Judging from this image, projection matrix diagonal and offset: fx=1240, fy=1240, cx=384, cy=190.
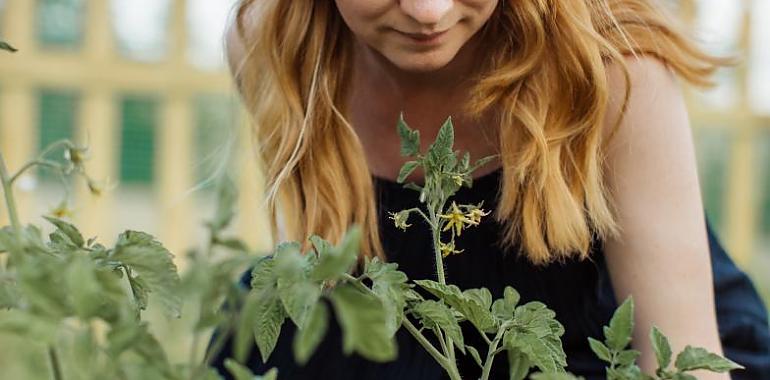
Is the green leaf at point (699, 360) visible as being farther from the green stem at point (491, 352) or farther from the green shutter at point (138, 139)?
the green shutter at point (138, 139)

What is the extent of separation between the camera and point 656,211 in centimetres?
168

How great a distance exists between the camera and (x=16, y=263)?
25.3 inches

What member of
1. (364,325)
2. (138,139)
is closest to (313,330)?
(364,325)

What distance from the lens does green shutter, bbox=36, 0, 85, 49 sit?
462 cm

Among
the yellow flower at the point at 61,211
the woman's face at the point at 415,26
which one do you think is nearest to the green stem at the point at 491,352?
the yellow flower at the point at 61,211

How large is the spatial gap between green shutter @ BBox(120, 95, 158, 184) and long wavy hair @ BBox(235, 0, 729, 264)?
289cm

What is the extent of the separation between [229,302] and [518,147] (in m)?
1.10

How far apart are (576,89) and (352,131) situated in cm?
34

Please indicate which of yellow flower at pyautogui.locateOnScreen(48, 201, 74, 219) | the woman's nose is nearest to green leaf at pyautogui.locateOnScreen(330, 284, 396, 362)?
yellow flower at pyautogui.locateOnScreen(48, 201, 74, 219)

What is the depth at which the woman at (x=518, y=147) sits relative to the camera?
1603 mm

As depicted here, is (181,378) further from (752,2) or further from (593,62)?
(752,2)

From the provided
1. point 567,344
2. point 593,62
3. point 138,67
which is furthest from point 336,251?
point 138,67

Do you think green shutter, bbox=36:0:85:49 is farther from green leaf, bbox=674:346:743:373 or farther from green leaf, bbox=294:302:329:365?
green leaf, bbox=294:302:329:365

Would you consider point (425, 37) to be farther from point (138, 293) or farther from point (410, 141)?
point (138, 293)
